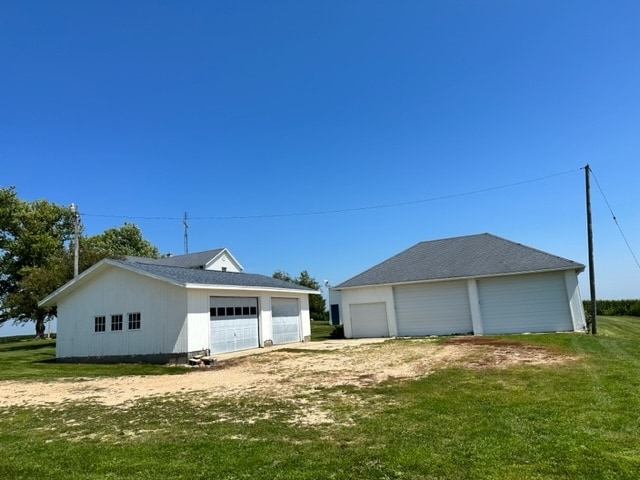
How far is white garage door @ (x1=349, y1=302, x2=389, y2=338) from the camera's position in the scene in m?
24.3

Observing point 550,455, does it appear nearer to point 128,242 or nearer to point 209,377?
point 209,377

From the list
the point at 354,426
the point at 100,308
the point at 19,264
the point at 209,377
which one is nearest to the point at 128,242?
the point at 19,264

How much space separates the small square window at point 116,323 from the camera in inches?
701

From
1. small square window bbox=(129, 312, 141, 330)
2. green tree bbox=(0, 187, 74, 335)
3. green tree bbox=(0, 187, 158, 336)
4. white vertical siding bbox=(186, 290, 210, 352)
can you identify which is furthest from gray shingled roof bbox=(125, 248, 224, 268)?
white vertical siding bbox=(186, 290, 210, 352)

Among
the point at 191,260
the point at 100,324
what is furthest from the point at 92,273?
the point at 191,260

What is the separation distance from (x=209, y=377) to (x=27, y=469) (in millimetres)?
7231

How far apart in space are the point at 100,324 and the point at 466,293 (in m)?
17.3

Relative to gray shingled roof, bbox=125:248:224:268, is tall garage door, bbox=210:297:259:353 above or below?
below

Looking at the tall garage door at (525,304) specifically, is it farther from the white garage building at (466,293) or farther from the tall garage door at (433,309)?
the tall garage door at (433,309)

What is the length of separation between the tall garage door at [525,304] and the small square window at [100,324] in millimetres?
17577

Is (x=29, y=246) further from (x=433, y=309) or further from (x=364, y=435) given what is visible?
(x=364, y=435)

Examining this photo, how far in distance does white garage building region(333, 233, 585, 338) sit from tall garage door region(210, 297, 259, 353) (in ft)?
21.4

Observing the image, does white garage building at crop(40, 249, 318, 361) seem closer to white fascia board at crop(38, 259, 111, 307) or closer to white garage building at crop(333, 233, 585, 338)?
white fascia board at crop(38, 259, 111, 307)

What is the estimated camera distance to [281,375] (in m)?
11.7
